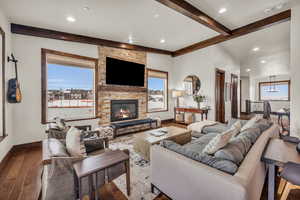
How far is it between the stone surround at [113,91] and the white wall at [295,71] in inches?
167

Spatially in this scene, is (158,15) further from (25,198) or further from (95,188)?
(25,198)

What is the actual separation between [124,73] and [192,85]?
9.30 feet

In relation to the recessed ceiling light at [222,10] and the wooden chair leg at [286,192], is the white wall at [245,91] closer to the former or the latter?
the recessed ceiling light at [222,10]

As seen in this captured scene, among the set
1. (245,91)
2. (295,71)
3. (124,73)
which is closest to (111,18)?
(124,73)

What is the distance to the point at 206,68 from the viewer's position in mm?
5250

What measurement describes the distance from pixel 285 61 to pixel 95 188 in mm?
9472

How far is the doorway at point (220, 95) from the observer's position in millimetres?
5339

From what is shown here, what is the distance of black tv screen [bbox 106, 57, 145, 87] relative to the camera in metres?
4.71

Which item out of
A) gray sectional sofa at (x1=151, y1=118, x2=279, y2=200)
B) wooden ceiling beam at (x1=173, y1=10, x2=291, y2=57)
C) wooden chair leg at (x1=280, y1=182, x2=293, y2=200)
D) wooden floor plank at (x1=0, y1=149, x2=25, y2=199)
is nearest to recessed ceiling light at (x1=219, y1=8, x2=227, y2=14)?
wooden ceiling beam at (x1=173, y1=10, x2=291, y2=57)

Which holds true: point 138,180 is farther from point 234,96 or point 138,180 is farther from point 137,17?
point 234,96

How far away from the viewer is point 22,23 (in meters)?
3.33

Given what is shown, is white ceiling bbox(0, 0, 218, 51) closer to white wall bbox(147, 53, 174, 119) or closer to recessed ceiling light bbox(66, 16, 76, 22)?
recessed ceiling light bbox(66, 16, 76, 22)

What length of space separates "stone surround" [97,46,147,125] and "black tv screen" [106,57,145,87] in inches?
5.2

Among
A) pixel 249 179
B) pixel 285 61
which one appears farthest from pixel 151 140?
pixel 285 61
